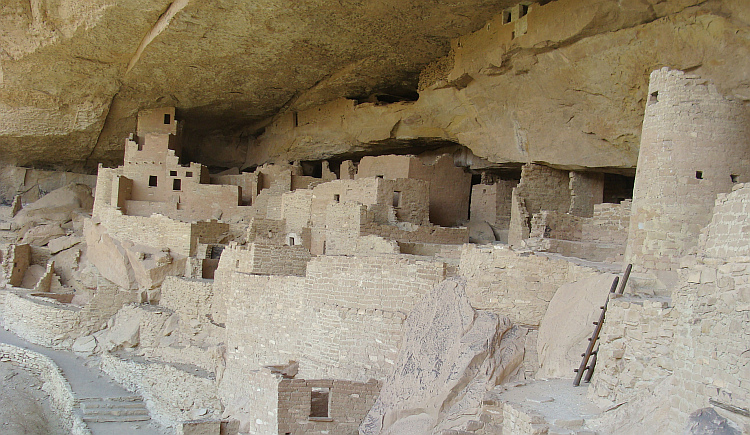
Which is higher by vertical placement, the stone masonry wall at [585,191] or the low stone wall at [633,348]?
the stone masonry wall at [585,191]

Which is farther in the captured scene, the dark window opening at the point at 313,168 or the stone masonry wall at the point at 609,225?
the dark window opening at the point at 313,168

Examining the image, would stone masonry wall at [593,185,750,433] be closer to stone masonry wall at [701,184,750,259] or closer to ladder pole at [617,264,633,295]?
stone masonry wall at [701,184,750,259]

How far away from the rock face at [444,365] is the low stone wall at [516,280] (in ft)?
0.61

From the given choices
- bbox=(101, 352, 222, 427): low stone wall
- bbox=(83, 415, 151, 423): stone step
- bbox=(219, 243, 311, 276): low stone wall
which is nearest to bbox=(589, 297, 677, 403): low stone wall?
bbox=(219, 243, 311, 276): low stone wall

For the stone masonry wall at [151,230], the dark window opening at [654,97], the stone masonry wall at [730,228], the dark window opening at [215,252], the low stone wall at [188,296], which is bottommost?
the low stone wall at [188,296]

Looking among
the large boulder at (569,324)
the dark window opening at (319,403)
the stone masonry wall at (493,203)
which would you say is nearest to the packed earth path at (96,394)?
the dark window opening at (319,403)

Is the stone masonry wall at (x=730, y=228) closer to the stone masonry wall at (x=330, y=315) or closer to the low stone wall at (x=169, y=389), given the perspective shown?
the stone masonry wall at (x=330, y=315)

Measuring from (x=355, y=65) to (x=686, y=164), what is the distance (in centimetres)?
1095

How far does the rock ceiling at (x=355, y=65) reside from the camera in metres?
10.3

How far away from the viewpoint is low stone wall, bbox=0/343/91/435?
1203 cm

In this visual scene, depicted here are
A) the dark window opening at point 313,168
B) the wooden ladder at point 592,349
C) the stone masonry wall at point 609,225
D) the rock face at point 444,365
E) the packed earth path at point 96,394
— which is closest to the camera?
the wooden ladder at point 592,349

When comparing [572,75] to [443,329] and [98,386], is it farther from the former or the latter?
[98,386]

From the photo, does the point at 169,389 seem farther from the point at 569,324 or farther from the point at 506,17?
the point at 506,17

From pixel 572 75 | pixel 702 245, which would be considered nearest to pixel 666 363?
pixel 702 245
